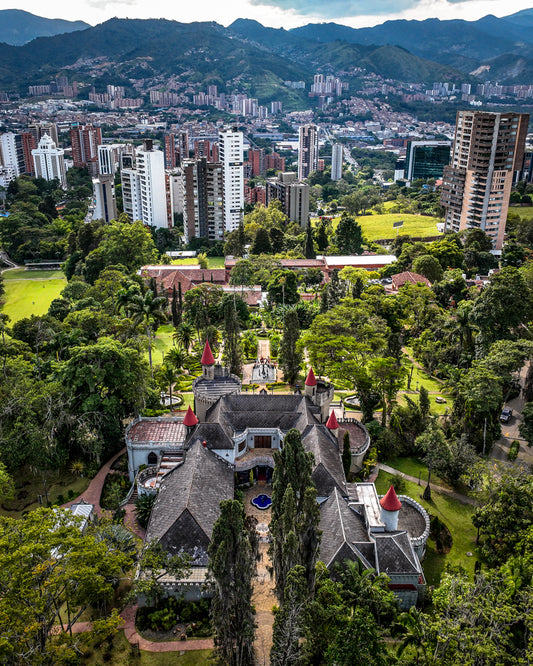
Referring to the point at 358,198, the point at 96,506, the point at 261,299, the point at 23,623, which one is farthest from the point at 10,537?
the point at 358,198

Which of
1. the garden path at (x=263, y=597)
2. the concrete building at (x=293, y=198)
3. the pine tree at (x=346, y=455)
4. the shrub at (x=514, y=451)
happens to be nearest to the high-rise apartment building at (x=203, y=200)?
the concrete building at (x=293, y=198)

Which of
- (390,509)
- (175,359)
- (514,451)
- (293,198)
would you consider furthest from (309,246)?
(390,509)

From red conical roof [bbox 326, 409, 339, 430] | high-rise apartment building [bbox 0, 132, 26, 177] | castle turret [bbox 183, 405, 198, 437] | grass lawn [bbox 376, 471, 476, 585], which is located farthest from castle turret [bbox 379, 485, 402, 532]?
high-rise apartment building [bbox 0, 132, 26, 177]

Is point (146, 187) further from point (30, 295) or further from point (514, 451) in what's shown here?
point (514, 451)

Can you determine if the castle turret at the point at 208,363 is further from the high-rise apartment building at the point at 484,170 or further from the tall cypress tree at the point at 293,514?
the high-rise apartment building at the point at 484,170

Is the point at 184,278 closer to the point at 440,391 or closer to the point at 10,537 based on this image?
the point at 440,391

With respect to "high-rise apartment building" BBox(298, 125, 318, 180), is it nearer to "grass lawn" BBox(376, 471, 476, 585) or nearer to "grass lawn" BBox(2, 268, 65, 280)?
"grass lawn" BBox(2, 268, 65, 280)
